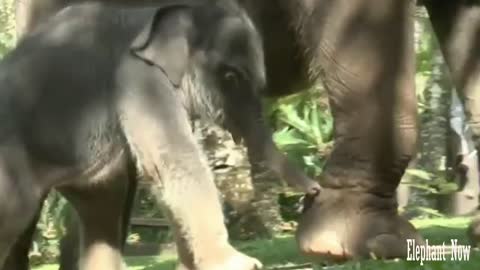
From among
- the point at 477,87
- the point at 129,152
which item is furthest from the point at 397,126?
the point at 129,152

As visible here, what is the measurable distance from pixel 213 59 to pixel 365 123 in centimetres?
66

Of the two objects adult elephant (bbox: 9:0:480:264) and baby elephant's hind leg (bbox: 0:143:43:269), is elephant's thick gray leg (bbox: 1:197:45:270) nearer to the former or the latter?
baby elephant's hind leg (bbox: 0:143:43:269)

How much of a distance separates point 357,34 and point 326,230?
Result: 531 millimetres

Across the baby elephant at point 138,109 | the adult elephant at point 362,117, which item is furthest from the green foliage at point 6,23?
the baby elephant at point 138,109

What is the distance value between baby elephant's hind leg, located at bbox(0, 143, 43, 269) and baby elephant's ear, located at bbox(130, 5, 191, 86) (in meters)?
0.35

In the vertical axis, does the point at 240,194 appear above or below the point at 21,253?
below

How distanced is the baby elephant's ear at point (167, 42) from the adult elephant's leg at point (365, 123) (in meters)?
0.65

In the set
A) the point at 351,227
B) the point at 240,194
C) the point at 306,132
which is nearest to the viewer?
the point at 351,227

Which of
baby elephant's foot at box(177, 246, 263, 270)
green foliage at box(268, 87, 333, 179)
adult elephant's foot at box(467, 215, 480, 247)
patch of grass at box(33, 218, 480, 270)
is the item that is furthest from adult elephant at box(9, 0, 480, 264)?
green foliage at box(268, 87, 333, 179)

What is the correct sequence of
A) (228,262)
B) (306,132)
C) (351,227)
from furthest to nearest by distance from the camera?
(306,132) < (351,227) < (228,262)

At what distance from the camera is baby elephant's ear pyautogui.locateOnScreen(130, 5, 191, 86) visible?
279 cm

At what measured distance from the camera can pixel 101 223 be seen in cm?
311

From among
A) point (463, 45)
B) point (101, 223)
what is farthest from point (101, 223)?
point (463, 45)

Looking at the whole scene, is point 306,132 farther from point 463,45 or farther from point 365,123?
point 365,123
